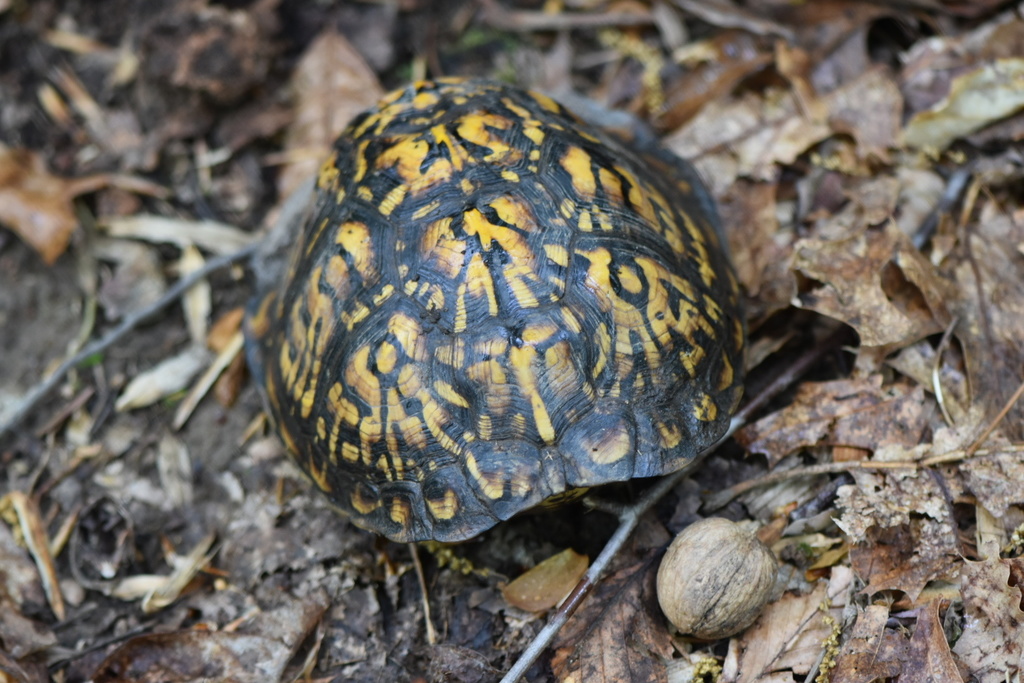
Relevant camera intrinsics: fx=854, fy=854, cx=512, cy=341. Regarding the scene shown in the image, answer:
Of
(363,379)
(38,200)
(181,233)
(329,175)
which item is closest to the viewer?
(363,379)

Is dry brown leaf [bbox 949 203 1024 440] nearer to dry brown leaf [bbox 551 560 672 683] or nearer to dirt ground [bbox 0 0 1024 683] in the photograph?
dirt ground [bbox 0 0 1024 683]

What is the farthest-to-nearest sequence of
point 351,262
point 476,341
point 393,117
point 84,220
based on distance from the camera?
point 84,220
point 393,117
point 351,262
point 476,341

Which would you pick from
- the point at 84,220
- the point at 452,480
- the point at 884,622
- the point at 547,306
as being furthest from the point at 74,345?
the point at 884,622

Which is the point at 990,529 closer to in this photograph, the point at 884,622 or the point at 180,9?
the point at 884,622

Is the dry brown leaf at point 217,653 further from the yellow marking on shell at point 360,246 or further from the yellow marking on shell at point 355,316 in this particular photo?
the yellow marking on shell at point 360,246

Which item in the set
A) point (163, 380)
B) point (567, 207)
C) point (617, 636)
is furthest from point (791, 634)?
point (163, 380)

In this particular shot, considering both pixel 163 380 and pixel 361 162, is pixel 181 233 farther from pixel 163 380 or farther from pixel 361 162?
pixel 361 162

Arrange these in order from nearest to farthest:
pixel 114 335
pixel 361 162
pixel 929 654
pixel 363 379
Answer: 1. pixel 929 654
2. pixel 363 379
3. pixel 361 162
4. pixel 114 335

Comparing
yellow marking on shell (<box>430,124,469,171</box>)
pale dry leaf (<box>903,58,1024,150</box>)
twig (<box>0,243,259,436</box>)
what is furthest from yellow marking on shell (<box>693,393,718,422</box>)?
twig (<box>0,243,259,436</box>)

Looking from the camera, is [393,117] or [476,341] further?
[393,117]
